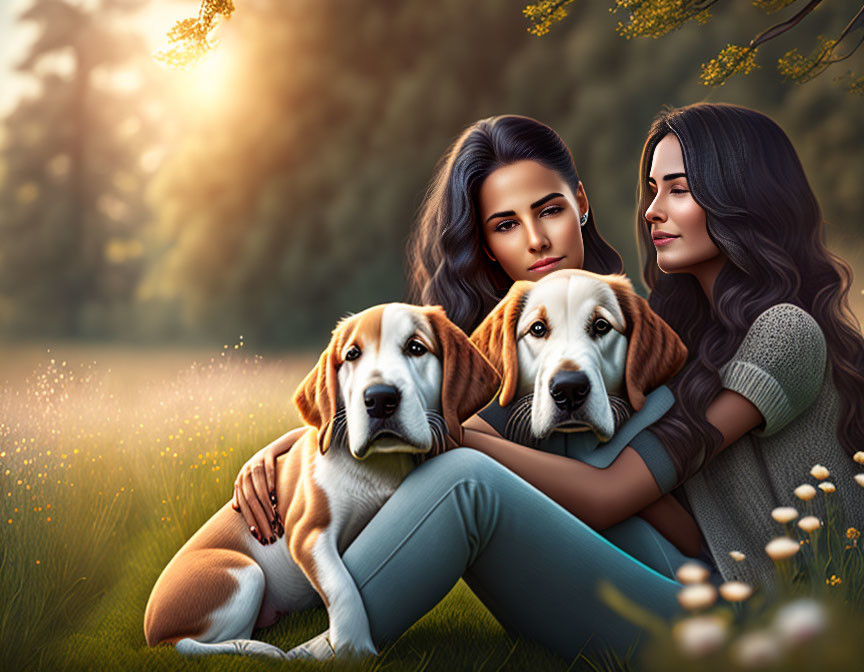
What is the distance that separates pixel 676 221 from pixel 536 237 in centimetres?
65

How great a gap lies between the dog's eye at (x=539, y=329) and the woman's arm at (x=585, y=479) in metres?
0.37

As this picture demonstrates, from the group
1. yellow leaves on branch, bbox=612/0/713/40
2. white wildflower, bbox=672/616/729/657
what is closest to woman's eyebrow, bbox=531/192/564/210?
white wildflower, bbox=672/616/729/657

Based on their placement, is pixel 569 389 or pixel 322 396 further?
pixel 322 396

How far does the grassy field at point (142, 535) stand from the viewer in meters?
2.30

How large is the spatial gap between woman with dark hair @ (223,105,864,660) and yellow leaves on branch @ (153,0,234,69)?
10.9 ft

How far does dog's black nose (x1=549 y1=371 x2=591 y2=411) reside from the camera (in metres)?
2.35

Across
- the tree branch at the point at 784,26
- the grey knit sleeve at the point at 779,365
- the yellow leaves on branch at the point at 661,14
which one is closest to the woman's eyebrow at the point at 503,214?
the grey knit sleeve at the point at 779,365

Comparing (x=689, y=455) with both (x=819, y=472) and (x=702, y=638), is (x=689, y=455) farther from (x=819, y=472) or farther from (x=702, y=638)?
(x=702, y=638)

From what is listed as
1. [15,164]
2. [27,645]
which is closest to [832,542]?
[27,645]

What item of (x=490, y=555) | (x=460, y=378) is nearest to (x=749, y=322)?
(x=460, y=378)

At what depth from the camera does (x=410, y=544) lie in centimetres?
235

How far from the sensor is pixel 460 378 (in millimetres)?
2420

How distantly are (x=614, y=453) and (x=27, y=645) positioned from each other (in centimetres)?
234

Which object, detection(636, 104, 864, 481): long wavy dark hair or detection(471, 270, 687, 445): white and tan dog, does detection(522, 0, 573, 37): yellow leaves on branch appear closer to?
detection(636, 104, 864, 481): long wavy dark hair
